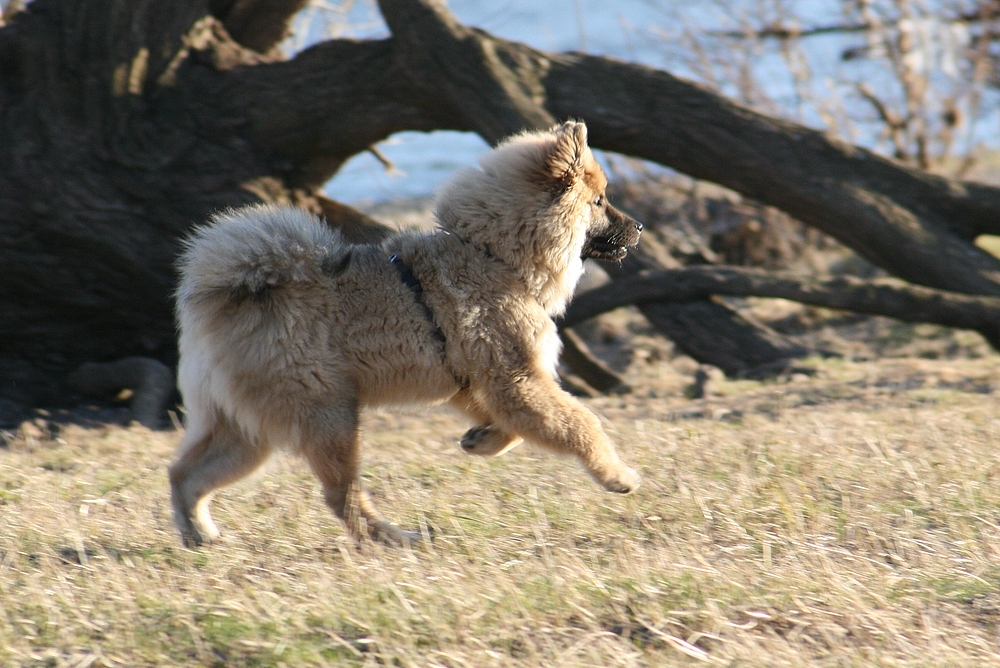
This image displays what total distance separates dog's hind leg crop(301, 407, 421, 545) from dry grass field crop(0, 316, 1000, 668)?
16 cm

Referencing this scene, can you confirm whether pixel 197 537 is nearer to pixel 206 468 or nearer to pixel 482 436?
pixel 206 468

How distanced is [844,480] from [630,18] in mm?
9424

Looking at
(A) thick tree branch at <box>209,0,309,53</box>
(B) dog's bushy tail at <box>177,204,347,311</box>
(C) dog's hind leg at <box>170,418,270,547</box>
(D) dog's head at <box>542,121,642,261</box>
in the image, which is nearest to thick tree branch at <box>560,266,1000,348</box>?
(D) dog's head at <box>542,121,642,261</box>

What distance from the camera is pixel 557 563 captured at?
404cm

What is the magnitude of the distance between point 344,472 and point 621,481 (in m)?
1.29

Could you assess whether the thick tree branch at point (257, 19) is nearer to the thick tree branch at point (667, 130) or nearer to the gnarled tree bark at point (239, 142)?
the gnarled tree bark at point (239, 142)

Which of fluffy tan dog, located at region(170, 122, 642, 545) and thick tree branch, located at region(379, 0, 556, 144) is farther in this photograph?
thick tree branch, located at region(379, 0, 556, 144)

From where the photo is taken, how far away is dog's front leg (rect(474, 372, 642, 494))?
4754mm

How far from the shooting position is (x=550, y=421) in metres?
4.75

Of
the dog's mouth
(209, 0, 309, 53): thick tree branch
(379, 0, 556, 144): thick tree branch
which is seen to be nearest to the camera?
the dog's mouth

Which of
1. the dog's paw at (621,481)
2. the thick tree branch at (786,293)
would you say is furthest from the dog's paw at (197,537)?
the thick tree branch at (786,293)

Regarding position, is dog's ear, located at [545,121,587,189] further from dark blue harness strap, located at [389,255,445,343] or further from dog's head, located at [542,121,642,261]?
dark blue harness strap, located at [389,255,445,343]

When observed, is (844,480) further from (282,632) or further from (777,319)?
(777,319)

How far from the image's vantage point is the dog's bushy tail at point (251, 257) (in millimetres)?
4543
